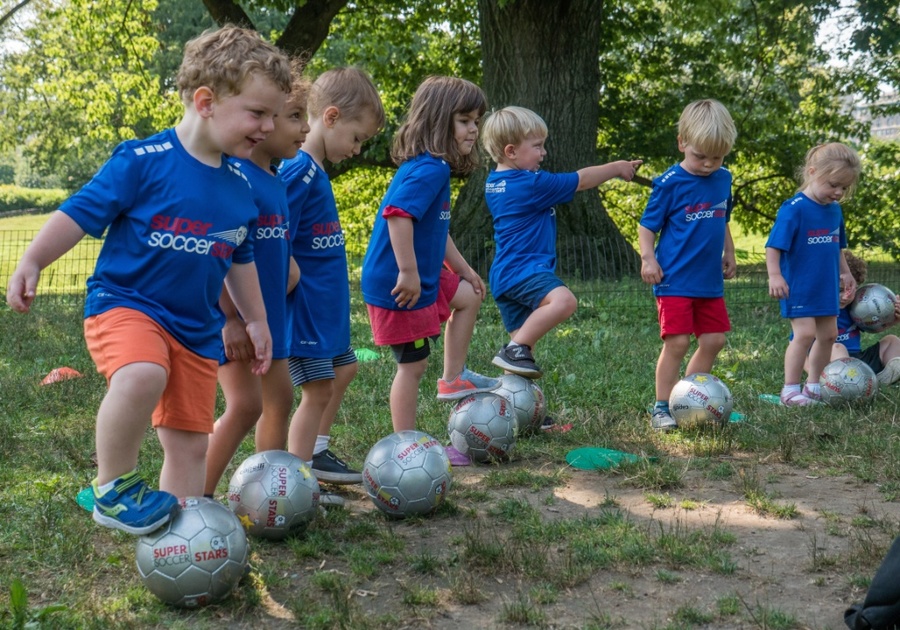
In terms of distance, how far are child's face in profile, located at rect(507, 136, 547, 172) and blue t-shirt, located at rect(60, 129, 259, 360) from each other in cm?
302

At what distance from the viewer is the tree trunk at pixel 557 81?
1387cm

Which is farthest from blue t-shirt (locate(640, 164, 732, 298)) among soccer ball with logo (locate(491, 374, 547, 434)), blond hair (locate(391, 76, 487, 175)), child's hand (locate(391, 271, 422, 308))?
child's hand (locate(391, 271, 422, 308))

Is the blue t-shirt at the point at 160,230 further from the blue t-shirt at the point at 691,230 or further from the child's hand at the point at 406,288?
the blue t-shirt at the point at 691,230

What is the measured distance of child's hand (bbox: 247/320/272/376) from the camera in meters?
4.09

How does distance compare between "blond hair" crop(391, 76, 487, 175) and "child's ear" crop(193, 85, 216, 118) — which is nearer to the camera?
"child's ear" crop(193, 85, 216, 118)

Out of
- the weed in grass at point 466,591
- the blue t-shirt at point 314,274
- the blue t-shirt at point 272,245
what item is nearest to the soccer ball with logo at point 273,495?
the blue t-shirt at point 272,245

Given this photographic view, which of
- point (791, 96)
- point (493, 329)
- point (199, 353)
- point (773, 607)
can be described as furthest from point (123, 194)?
point (791, 96)

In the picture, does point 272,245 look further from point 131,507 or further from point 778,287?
point 778,287

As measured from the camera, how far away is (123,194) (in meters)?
3.59

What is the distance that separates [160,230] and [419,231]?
7.02 ft

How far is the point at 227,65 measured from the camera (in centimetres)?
373

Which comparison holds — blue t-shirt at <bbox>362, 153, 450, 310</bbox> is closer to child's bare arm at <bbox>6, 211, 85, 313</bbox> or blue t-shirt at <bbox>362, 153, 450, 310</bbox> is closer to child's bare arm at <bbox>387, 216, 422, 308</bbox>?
child's bare arm at <bbox>387, 216, 422, 308</bbox>

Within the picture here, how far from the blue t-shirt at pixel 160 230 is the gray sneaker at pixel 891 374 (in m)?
6.00

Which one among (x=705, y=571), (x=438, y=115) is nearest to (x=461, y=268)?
(x=438, y=115)
